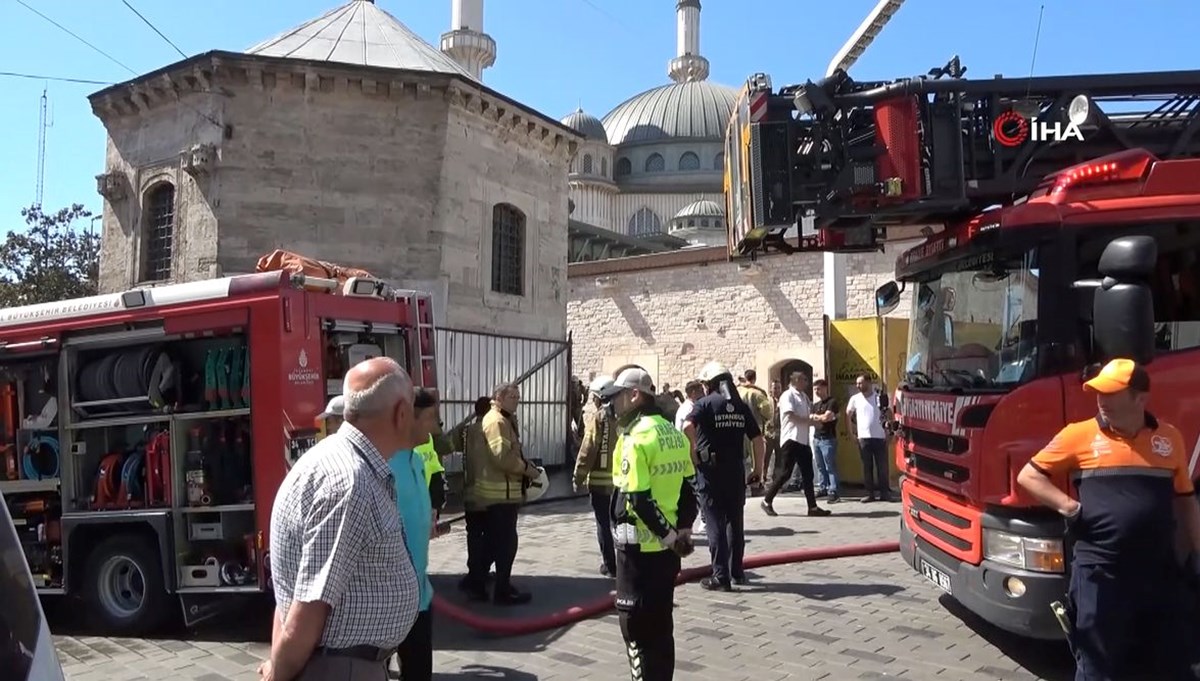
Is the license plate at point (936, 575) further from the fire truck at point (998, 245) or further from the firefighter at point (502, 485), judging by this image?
the firefighter at point (502, 485)

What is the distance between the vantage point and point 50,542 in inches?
286

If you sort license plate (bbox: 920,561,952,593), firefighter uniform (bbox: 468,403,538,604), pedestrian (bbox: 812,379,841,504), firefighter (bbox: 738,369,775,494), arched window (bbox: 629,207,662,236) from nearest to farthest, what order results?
license plate (bbox: 920,561,952,593)
firefighter uniform (bbox: 468,403,538,604)
firefighter (bbox: 738,369,775,494)
pedestrian (bbox: 812,379,841,504)
arched window (bbox: 629,207,662,236)

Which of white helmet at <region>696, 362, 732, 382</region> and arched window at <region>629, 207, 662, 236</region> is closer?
white helmet at <region>696, 362, 732, 382</region>

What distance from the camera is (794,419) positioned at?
11.2 m

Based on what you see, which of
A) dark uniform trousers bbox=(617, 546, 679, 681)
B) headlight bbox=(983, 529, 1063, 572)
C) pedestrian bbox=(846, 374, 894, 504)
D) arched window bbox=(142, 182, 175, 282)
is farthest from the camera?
arched window bbox=(142, 182, 175, 282)

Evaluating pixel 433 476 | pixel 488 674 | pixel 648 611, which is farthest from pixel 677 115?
pixel 648 611

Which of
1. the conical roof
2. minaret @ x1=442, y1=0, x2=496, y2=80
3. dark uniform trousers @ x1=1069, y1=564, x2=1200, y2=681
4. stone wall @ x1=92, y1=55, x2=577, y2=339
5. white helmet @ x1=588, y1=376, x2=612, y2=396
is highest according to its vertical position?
minaret @ x1=442, y1=0, x2=496, y2=80

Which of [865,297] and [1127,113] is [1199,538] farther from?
[865,297]

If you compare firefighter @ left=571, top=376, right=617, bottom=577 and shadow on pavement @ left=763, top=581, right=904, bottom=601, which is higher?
firefighter @ left=571, top=376, right=617, bottom=577

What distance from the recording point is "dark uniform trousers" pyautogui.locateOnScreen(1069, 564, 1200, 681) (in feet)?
12.5

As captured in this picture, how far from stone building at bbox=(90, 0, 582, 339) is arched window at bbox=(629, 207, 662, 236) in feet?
133

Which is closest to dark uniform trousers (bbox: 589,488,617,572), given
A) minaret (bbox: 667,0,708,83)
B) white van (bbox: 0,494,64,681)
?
white van (bbox: 0,494,64,681)

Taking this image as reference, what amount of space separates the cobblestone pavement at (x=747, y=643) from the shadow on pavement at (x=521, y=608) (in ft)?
A: 0.06

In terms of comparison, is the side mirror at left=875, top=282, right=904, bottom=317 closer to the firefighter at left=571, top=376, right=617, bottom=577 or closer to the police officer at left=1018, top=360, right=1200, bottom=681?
the firefighter at left=571, top=376, right=617, bottom=577
